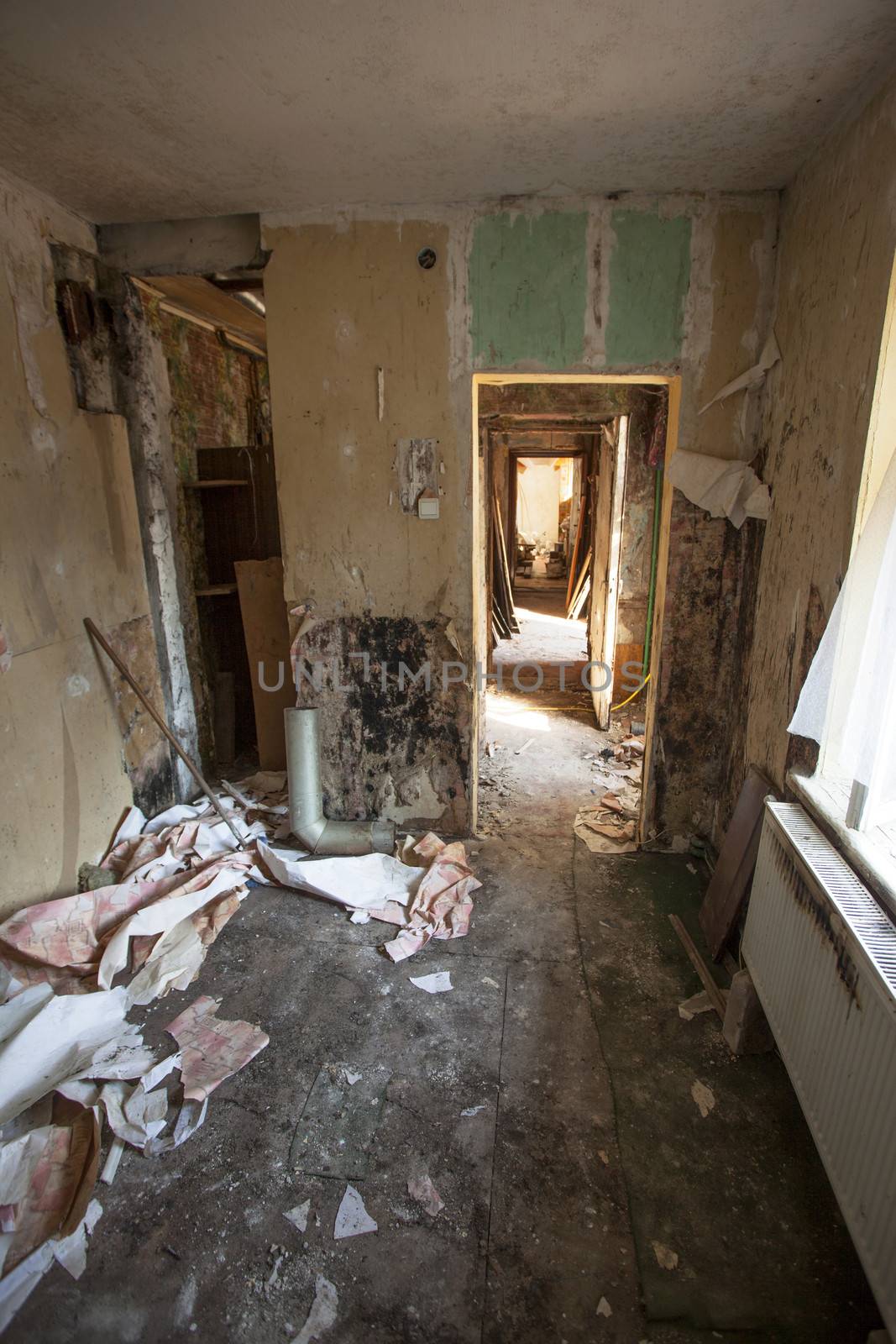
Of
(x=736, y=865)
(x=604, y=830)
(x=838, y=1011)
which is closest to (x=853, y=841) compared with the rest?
(x=838, y=1011)

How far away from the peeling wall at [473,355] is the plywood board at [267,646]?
81 centimetres

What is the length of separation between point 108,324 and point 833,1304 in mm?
4478

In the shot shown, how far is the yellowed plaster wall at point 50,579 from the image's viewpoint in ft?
8.68

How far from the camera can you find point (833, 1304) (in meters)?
1.54

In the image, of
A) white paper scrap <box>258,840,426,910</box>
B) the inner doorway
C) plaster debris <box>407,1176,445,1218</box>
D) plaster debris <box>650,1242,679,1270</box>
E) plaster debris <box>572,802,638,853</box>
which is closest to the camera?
plaster debris <box>650,1242,679,1270</box>

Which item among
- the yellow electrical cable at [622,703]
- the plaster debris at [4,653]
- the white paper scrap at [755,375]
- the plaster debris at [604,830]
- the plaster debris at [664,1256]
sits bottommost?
the plaster debris at [664,1256]

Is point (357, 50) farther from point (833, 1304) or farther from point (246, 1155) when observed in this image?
point (833, 1304)

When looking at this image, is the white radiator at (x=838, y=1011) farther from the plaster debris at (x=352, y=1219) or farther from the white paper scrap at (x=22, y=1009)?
the white paper scrap at (x=22, y=1009)

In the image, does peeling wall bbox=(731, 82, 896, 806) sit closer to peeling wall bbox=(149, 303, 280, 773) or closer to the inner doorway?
peeling wall bbox=(149, 303, 280, 773)

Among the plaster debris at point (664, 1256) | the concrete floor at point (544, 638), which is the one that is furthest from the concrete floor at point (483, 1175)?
the concrete floor at point (544, 638)

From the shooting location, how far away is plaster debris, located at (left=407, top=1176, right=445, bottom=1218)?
5.77 feet

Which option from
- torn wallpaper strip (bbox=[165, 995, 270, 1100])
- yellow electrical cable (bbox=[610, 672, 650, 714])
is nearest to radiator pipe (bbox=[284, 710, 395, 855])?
torn wallpaper strip (bbox=[165, 995, 270, 1100])

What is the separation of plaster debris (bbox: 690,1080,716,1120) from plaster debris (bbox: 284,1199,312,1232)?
120 centimetres

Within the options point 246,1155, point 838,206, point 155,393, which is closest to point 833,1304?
point 246,1155
